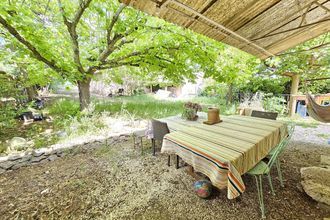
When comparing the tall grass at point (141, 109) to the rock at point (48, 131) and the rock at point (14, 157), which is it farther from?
the rock at point (14, 157)

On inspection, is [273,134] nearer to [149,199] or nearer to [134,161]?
[149,199]

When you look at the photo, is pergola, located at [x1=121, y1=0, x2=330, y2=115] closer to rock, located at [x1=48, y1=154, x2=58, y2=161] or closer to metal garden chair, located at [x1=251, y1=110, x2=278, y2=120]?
metal garden chair, located at [x1=251, y1=110, x2=278, y2=120]

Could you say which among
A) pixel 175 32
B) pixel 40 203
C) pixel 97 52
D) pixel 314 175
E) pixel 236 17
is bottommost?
pixel 40 203

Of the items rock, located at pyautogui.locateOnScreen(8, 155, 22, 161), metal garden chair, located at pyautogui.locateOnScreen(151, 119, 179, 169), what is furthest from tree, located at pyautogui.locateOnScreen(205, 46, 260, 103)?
rock, located at pyautogui.locateOnScreen(8, 155, 22, 161)

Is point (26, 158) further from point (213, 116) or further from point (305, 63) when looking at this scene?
point (305, 63)

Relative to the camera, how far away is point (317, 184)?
1719 mm

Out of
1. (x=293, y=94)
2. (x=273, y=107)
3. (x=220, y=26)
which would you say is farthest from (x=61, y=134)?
(x=293, y=94)

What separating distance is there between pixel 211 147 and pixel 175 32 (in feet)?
11.6

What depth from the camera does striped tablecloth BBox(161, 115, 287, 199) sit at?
129 centimetres

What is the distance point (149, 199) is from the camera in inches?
72.1

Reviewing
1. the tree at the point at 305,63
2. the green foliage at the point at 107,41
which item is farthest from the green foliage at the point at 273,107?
the green foliage at the point at 107,41

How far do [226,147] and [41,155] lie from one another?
3342mm

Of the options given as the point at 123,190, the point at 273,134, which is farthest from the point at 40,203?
the point at 273,134

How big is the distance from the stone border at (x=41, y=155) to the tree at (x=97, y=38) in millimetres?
1815
